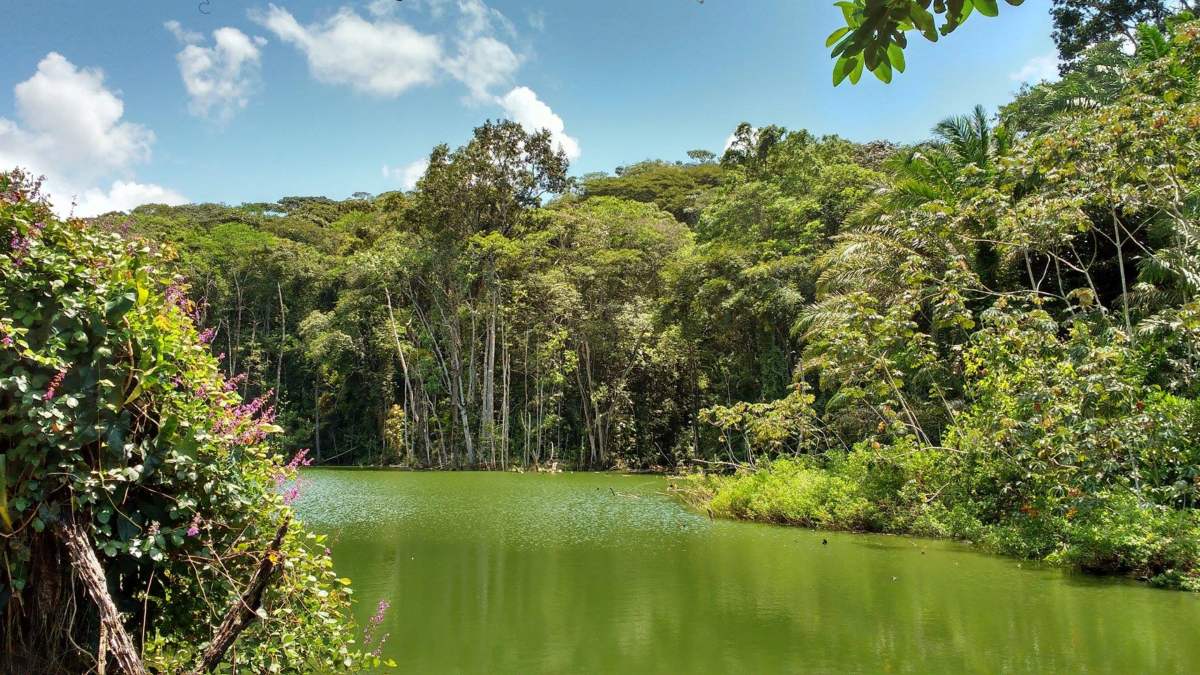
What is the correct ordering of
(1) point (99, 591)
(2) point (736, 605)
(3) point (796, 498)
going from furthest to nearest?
1. (3) point (796, 498)
2. (2) point (736, 605)
3. (1) point (99, 591)

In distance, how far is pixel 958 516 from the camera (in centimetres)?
941

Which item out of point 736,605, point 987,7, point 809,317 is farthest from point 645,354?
point 987,7

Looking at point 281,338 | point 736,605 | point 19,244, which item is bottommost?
point 736,605

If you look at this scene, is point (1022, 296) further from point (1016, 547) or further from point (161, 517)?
point (161, 517)

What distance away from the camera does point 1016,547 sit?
8.30 metres

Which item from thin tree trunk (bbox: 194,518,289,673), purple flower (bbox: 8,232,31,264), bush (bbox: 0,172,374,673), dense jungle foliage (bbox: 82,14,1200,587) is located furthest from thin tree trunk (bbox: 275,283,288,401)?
thin tree trunk (bbox: 194,518,289,673)

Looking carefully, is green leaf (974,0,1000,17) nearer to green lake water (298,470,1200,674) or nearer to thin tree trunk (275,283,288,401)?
green lake water (298,470,1200,674)

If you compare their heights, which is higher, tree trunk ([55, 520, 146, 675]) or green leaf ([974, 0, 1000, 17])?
green leaf ([974, 0, 1000, 17])

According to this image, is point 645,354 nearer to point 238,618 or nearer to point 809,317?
point 809,317

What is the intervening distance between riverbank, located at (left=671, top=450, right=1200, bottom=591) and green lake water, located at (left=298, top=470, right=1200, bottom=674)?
0.31 metres

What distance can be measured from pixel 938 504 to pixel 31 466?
9.75m

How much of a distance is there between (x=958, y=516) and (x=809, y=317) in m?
5.62

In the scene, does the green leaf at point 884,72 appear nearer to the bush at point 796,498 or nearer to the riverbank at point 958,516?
the riverbank at point 958,516

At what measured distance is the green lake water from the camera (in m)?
4.68
